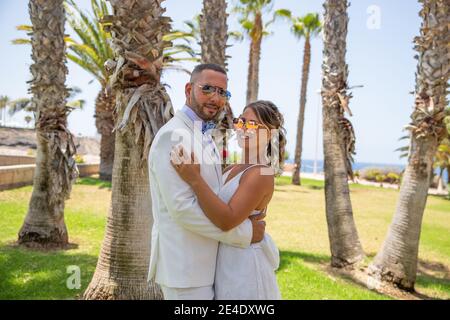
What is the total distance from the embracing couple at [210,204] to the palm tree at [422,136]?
559 centimetres

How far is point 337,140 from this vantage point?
849 cm

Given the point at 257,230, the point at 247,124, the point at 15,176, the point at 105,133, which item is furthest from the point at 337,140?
the point at 105,133

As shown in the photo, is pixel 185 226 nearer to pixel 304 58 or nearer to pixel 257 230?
pixel 257 230

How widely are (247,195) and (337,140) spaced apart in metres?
6.65

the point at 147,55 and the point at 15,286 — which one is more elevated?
the point at 147,55

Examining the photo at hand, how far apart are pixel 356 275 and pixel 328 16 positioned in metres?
5.34

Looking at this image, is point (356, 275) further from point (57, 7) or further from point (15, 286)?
point (57, 7)

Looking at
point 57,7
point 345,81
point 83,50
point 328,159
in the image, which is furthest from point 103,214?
point 83,50

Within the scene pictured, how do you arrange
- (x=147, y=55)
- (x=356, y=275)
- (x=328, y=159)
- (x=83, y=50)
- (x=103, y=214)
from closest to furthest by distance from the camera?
(x=147, y=55) → (x=356, y=275) → (x=328, y=159) → (x=103, y=214) → (x=83, y=50)

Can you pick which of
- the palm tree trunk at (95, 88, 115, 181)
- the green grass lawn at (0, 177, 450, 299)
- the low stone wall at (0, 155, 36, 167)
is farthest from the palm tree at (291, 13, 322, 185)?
the low stone wall at (0, 155, 36, 167)

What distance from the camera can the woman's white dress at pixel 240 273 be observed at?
2320 millimetres

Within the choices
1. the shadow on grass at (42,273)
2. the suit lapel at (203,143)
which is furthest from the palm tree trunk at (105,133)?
the suit lapel at (203,143)

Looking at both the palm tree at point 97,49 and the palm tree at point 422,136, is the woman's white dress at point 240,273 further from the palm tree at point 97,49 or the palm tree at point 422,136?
the palm tree at point 97,49

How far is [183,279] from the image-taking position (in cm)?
229
